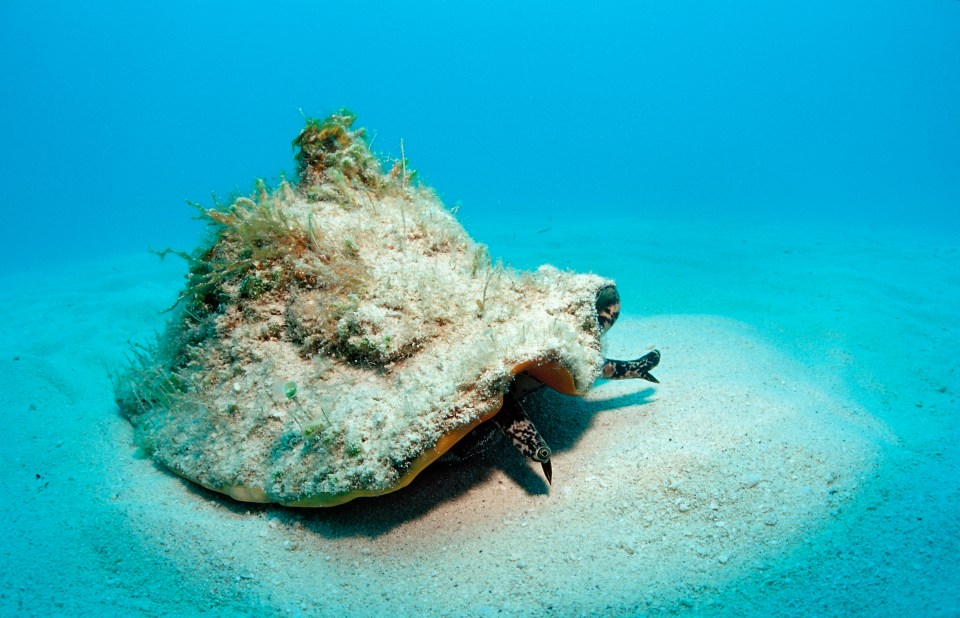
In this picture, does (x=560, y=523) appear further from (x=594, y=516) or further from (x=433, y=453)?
(x=433, y=453)

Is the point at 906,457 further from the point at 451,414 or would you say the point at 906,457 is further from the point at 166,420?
the point at 166,420

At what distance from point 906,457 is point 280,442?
4.25 metres

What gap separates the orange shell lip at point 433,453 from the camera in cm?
246

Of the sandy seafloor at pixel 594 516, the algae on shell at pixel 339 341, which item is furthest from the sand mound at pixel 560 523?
the algae on shell at pixel 339 341

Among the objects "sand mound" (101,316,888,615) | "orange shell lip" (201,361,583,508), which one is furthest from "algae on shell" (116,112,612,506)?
"sand mound" (101,316,888,615)

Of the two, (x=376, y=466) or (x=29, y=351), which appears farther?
(x=29, y=351)

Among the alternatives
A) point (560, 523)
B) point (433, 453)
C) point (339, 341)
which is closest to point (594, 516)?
point (560, 523)

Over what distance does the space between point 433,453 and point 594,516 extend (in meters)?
1.17

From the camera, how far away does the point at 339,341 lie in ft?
9.86

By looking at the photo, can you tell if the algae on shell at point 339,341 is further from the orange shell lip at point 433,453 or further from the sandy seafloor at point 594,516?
the sandy seafloor at point 594,516

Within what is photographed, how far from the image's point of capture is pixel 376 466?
95.4 inches

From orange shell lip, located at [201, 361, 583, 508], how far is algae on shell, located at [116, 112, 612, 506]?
12 millimetres

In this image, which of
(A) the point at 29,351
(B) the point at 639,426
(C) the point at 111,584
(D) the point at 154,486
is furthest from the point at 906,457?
(A) the point at 29,351

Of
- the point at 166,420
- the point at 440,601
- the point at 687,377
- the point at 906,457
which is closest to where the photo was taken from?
the point at 440,601
